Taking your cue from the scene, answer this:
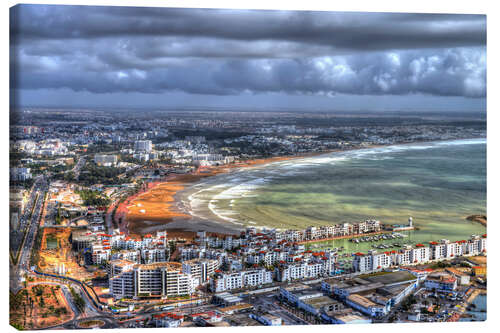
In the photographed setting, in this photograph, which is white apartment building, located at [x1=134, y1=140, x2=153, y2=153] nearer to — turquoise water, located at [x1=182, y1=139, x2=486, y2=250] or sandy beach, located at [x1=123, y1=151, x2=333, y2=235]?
sandy beach, located at [x1=123, y1=151, x2=333, y2=235]

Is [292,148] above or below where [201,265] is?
above

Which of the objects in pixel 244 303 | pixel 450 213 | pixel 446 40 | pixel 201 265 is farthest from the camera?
pixel 450 213

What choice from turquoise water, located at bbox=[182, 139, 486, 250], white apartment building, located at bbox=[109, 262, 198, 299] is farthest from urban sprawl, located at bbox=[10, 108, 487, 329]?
turquoise water, located at bbox=[182, 139, 486, 250]

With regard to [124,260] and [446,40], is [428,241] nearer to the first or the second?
[446,40]

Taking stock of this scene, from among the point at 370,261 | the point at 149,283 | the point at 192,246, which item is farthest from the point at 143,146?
the point at 370,261

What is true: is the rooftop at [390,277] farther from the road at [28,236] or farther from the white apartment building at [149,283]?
the road at [28,236]
